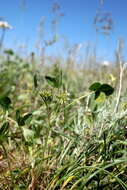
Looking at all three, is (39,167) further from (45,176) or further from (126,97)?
(126,97)

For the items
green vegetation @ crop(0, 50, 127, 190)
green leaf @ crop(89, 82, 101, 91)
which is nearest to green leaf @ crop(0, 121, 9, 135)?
green vegetation @ crop(0, 50, 127, 190)

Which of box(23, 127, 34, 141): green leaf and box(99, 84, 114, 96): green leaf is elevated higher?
box(99, 84, 114, 96): green leaf

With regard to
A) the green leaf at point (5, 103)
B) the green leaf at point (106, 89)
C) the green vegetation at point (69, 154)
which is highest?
the green leaf at point (106, 89)

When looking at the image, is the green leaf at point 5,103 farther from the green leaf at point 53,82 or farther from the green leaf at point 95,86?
the green leaf at point 95,86

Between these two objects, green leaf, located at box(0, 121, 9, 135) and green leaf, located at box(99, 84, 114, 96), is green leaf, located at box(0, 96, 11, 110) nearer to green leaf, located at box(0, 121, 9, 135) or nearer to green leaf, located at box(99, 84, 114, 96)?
green leaf, located at box(0, 121, 9, 135)

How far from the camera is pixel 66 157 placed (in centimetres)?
84

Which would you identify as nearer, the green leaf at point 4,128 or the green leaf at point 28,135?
the green leaf at point 4,128

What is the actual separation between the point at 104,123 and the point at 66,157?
0.16m

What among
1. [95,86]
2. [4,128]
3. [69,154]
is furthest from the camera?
[95,86]

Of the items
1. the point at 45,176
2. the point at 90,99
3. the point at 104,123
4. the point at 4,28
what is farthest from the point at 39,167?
the point at 4,28

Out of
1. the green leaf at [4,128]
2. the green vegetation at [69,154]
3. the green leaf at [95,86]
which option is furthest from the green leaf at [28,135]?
the green leaf at [95,86]

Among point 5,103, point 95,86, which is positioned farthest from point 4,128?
point 95,86

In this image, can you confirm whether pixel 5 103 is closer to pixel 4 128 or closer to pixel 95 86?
pixel 4 128

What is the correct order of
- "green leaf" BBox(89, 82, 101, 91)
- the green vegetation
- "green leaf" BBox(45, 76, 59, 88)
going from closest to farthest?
1. the green vegetation
2. "green leaf" BBox(45, 76, 59, 88)
3. "green leaf" BBox(89, 82, 101, 91)
